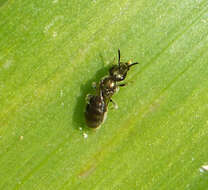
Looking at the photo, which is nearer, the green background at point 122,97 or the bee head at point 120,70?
the green background at point 122,97

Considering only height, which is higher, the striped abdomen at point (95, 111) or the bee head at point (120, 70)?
the bee head at point (120, 70)

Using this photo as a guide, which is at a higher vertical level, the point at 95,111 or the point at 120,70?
the point at 120,70

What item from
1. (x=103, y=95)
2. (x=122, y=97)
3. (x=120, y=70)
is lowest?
(x=122, y=97)

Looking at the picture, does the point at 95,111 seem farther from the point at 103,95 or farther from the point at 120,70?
the point at 120,70

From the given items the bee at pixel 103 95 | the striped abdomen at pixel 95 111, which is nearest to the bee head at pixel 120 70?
the bee at pixel 103 95

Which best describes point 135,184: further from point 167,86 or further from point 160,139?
point 167,86

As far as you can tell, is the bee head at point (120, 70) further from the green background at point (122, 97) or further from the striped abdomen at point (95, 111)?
the striped abdomen at point (95, 111)

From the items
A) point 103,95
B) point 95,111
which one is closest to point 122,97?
point 103,95
